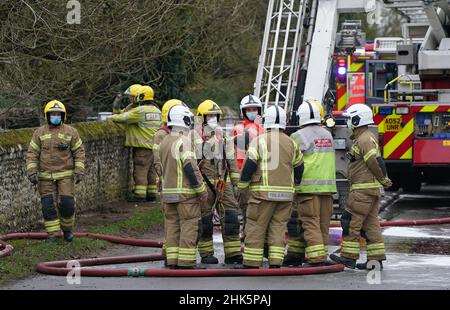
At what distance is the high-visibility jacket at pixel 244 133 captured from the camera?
11.8 metres

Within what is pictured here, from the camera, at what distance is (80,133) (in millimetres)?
15234

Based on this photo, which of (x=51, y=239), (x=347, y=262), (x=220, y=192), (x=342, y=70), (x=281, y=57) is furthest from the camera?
(x=342, y=70)

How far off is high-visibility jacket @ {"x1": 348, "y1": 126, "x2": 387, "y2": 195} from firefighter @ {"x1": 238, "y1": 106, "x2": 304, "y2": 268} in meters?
0.78

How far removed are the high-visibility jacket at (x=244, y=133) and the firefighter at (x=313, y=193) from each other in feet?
2.15

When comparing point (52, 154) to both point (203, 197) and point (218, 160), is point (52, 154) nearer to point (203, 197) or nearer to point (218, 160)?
point (218, 160)

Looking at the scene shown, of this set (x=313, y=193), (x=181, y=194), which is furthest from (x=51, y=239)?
(x=313, y=193)

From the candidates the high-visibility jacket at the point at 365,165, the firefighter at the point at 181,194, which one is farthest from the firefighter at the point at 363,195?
the firefighter at the point at 181,194

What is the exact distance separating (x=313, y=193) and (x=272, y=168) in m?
0.52

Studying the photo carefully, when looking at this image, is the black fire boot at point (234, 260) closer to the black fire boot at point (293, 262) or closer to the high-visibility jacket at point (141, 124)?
the black fire boot at point (293, 262)

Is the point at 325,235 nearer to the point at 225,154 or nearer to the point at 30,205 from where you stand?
the point at 225,154

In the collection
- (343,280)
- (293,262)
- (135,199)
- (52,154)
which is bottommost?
(343,280)

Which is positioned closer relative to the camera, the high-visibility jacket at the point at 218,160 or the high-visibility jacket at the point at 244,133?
the high-visibility jacket at the point at 218,160

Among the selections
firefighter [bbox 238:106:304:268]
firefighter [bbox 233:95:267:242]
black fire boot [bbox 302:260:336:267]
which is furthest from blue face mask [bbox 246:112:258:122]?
black fire boot [bbox 302:260:336:267]

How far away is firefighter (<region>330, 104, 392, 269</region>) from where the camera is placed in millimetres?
11086
